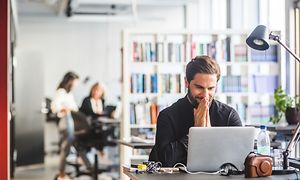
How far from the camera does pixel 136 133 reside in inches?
287

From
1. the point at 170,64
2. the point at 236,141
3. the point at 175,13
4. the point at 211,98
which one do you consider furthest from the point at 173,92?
the point at 175,13

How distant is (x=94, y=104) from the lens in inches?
415

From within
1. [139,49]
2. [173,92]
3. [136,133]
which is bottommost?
[136,133]

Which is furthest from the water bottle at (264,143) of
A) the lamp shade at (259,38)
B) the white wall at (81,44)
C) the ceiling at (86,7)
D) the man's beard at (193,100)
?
the white wall at (81,44)

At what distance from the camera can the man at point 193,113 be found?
12.0ft

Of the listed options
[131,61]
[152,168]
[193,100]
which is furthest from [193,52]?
[152,168]

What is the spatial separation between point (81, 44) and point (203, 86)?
1095 cm

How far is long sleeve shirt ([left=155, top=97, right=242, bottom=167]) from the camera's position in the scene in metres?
3.59

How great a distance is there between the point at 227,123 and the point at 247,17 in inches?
203

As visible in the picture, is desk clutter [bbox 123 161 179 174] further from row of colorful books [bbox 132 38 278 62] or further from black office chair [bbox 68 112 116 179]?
black office chair [bbox 68 112 116 179]

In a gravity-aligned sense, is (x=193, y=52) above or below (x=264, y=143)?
above

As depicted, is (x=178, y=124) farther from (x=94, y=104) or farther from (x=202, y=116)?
(x=94, y=104)

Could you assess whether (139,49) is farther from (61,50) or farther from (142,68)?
(61,50)

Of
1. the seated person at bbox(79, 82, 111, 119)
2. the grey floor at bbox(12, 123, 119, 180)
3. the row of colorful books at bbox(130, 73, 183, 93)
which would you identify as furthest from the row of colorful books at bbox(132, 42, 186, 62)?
the seated person at bbox(79, 82, 111, 119)
